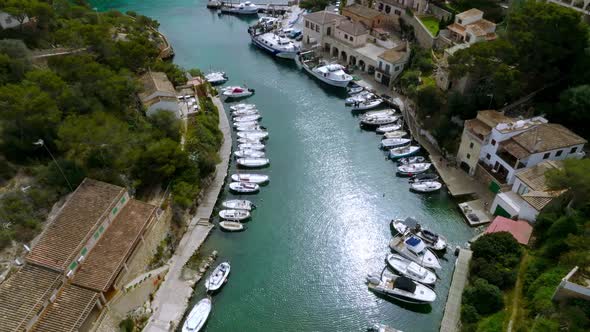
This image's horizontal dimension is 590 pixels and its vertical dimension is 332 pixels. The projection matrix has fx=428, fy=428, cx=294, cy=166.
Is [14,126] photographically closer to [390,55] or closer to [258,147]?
[258,147]

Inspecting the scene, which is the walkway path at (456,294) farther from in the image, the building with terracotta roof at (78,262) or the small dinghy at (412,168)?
the building with terracotta roof at (78,262)

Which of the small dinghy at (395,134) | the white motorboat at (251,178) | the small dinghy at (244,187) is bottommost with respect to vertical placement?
the small dinghy at (244,187)

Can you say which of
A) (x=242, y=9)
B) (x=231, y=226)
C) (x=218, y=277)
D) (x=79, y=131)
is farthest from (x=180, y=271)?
(x=242, y=9)

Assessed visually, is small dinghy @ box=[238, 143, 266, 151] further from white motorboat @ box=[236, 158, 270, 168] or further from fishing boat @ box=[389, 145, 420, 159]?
fishing boat @ box=[389, 145, 420, 159]

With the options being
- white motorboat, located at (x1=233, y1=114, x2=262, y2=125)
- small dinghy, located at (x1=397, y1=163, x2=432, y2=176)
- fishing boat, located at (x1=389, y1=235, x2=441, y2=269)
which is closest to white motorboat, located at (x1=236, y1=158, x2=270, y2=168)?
white motorboat, located at (x1=233, y1=114, x2=262, y2=125)

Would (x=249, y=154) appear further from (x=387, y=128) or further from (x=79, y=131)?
(x=79, y=131)

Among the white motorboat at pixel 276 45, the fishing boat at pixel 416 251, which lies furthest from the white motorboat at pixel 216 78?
the fishing boat at pixel 416 251

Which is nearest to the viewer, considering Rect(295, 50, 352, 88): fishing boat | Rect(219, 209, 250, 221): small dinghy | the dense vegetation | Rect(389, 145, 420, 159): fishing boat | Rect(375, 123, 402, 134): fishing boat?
the dense vegetation
